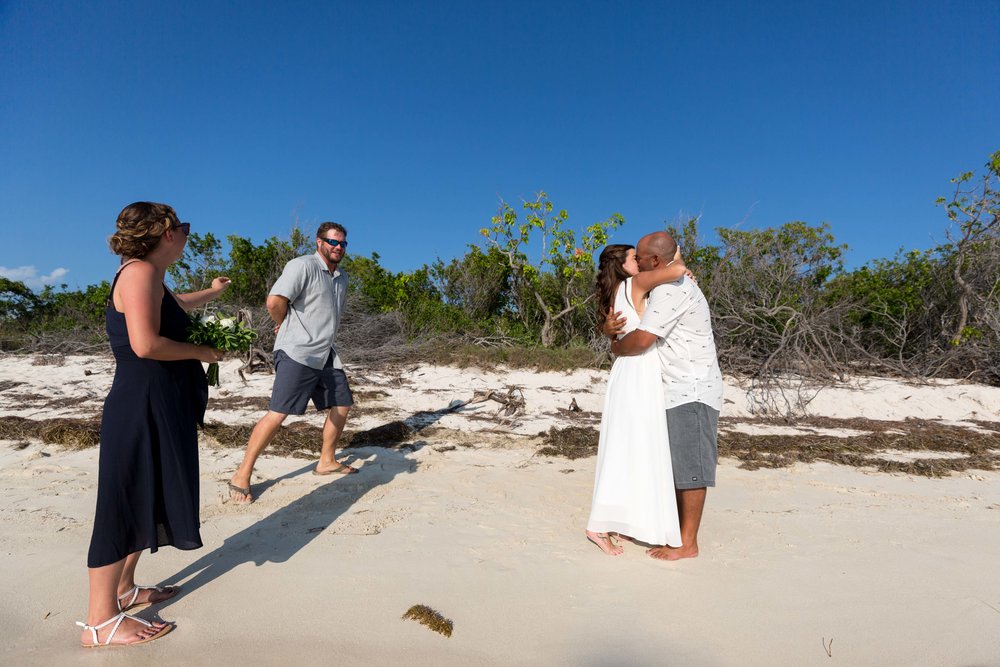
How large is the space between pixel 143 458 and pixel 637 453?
226 cm

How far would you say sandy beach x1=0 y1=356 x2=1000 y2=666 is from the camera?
6.85ft

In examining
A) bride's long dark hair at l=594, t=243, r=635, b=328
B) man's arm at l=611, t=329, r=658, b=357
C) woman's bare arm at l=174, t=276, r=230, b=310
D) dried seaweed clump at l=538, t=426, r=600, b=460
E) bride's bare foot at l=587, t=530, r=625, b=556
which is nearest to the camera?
woman's bare arm at l=174, t=276, r=230, b=310

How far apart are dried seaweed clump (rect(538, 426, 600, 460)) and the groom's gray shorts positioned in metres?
2.47

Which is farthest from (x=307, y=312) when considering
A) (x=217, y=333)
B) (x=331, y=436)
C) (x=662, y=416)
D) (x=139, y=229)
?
(x=662, y=416)

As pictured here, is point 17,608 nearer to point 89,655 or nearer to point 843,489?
point 89,655

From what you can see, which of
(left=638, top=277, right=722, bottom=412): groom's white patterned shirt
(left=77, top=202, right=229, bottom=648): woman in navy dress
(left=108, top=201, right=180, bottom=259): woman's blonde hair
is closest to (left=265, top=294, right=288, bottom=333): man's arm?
(left=77, top=202, right=229, bottom=648): woman in navy dress

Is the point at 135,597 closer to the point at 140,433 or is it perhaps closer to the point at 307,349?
the point at 140,433

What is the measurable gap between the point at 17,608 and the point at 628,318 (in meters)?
3.07

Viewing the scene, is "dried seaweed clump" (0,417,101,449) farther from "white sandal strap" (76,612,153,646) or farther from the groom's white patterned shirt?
the groom's white patterned shirt

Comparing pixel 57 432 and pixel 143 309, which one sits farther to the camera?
pixel 57 432

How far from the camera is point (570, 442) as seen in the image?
19.0 feet

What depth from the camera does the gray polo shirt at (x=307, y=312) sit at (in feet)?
13.3

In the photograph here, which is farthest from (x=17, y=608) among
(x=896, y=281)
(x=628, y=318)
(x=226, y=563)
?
(x=896, y=281)

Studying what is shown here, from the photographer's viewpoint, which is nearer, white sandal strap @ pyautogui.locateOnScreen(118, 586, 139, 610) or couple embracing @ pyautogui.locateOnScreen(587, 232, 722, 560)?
white sandal strap @ pyautogui.locateOnScreen(118, 586, 139, 610)
